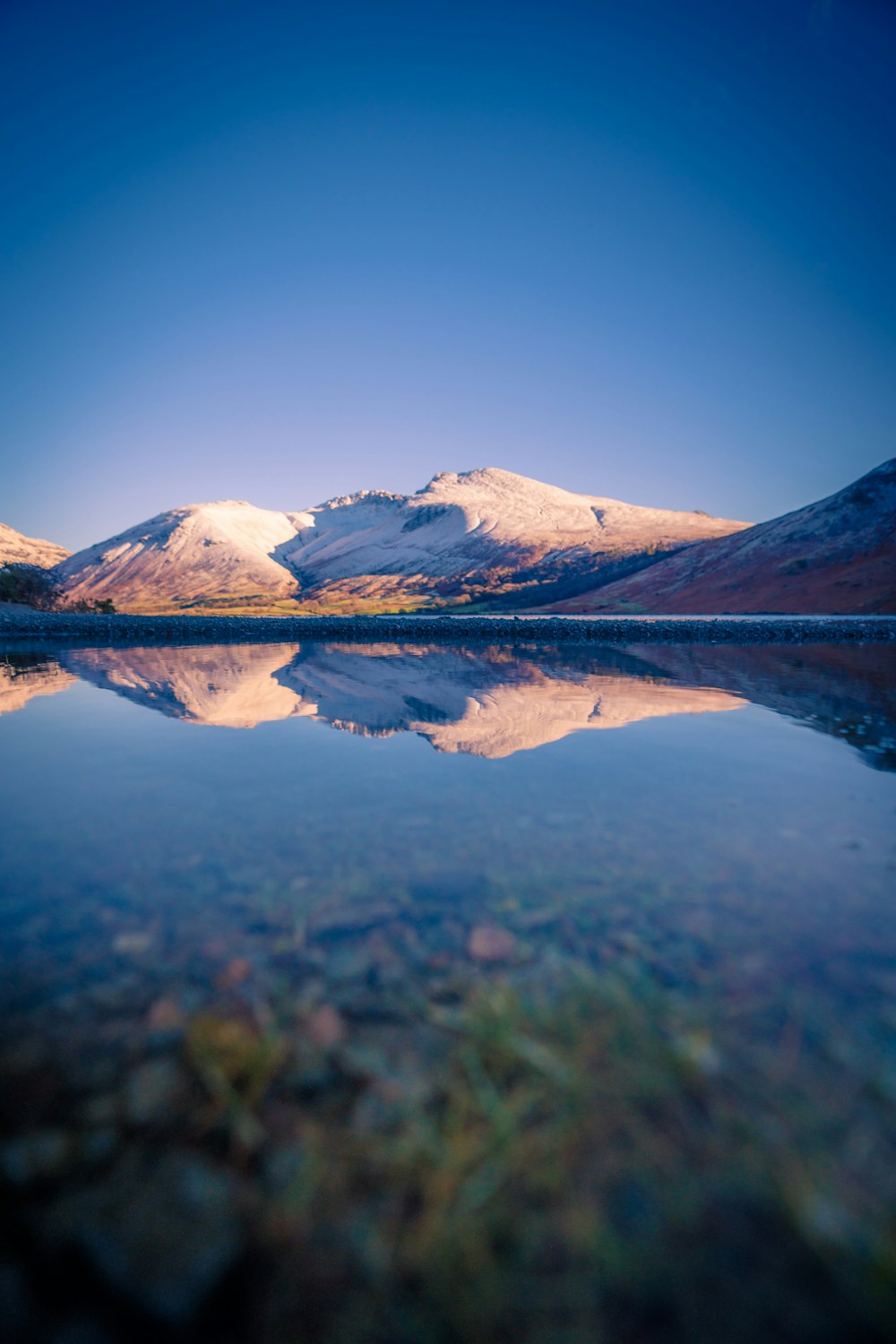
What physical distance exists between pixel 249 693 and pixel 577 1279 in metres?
18.1

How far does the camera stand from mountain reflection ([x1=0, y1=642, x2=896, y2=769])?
13.7 metres

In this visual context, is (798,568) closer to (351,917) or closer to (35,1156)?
(351,917)

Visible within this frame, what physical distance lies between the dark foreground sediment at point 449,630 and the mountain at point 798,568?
3431 centimetres

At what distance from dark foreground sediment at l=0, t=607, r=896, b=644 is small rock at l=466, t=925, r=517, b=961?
42144 millimetres

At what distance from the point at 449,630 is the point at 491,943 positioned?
1990 inches

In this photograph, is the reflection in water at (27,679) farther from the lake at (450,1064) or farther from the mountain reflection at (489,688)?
the lake at (450,1064)

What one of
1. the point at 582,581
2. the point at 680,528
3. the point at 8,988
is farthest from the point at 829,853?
the point at 680,528

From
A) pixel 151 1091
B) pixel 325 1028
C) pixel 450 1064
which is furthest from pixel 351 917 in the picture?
pixel 151 1091

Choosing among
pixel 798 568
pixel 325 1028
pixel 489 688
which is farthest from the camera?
pixel 798 568

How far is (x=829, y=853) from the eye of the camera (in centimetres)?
652

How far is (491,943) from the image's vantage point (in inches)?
191

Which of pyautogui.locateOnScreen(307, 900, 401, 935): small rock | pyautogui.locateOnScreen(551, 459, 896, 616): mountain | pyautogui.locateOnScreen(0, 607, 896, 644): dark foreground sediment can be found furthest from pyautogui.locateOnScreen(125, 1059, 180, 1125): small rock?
pyautogui.locateOnScreen(551, 459, 896, 616): mountain

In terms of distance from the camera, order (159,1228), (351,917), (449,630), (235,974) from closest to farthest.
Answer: (159,1228) < (235,974) < (351,917) < (449,630)

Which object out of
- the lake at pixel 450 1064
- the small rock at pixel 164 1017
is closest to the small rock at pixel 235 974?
the lake at pixel 450 1064
